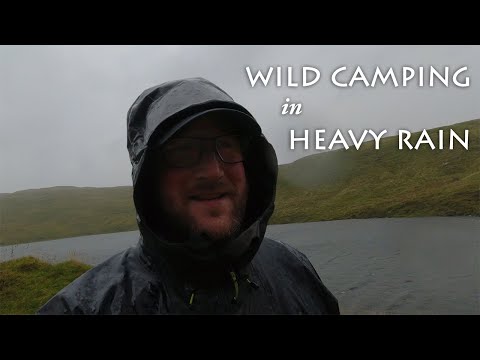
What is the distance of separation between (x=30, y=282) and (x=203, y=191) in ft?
51.9

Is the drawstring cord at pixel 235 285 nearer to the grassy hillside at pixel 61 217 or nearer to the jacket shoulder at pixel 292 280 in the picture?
the jacket shoulder at pixel 292 280

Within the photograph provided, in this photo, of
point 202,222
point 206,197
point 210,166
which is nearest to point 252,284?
point 202,222

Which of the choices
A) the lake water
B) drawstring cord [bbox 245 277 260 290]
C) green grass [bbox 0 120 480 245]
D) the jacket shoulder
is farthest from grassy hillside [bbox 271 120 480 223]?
drawstring cord [bbox 245 277 260 290]

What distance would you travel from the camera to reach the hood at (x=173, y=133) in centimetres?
251

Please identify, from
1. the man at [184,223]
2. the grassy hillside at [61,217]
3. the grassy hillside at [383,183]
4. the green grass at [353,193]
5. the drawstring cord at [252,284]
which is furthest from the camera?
the grassy hillside at [61,217]

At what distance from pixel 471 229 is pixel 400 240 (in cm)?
934

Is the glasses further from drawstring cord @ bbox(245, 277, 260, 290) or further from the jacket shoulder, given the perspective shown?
the jacket shoulder

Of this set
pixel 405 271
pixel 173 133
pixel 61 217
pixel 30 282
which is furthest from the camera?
pixel 61 217

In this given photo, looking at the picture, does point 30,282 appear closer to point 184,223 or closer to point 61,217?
point 184,223

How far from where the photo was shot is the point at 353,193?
105 metres

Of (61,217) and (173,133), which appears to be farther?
(61,217)

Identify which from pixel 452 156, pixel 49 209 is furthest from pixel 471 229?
pixel 49 209

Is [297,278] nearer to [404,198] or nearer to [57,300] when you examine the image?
[57,300]

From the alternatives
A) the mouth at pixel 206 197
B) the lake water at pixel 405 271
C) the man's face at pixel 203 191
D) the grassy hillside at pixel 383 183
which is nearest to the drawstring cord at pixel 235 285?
the man's face at pixel 203 191
